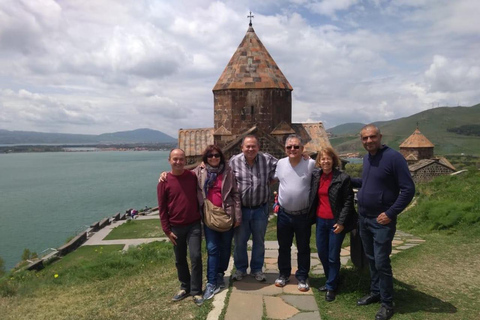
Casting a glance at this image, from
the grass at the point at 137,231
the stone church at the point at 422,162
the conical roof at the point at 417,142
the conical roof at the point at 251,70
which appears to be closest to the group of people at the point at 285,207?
Result: the conical roof at the point at 251,70

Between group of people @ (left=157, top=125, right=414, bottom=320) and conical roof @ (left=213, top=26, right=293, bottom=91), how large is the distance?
8718 mm

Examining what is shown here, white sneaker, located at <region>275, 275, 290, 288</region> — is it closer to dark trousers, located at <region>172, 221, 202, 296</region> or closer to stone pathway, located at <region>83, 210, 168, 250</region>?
dark trousers, located at <region>172, 221, 202, 296</region>

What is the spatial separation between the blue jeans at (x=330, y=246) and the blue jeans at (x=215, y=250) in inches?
37.5

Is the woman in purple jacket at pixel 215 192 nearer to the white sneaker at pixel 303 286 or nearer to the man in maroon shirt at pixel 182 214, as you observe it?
the man in maroon shirt at pixel 182 214

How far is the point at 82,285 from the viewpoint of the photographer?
533 centimetres

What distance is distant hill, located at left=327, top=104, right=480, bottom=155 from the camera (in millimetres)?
94375

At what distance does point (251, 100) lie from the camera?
39.9 ft

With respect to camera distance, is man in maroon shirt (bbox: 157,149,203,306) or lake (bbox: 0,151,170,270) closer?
man in maroon shirt (bbox: 157,149,203,306)

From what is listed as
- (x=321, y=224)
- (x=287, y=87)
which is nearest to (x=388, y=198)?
(x=321, y=224)

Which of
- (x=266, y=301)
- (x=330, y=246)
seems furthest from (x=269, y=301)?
(x=330, y=246)

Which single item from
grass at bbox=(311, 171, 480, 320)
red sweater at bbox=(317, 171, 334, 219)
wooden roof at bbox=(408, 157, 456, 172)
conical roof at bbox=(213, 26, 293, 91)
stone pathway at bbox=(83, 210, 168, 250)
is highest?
conical roof at bbox=(213, 26, 293, 91)

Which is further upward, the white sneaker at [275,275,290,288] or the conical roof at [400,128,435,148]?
the conical roof at [400,128,435,148]

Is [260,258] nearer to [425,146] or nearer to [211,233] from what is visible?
[211,233]

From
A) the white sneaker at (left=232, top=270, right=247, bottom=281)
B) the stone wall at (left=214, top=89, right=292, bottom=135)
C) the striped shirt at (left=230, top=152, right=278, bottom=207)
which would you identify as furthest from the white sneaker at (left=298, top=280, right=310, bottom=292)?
the stone wall at (left=214, top=89, right=292, bottom=135)
